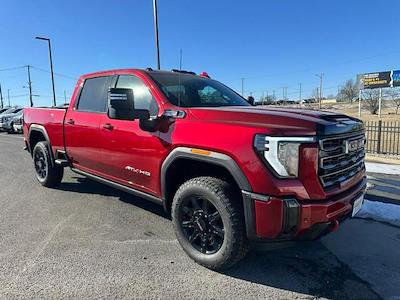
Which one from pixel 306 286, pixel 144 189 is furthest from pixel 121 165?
pixel 306 286

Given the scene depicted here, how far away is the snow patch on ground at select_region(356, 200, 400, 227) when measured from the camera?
4827 mm

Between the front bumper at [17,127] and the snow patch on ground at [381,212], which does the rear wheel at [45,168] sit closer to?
the snow patch on ground at [381,212]

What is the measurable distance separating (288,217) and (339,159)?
2.49 ft

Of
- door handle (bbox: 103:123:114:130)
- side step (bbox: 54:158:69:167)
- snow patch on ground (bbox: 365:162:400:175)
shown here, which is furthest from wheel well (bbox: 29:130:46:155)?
snow patch on ground (bbox: 365:162:400:175)

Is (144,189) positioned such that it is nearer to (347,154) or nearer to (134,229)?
(134,229)

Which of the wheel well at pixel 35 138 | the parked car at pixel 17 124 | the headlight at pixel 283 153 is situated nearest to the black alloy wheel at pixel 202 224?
the headlight at pixel 283 153

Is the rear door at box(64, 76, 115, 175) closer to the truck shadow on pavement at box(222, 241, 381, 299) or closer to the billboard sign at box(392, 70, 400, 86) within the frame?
the truck shadow on pavement at box(222, 241, 381, 299)

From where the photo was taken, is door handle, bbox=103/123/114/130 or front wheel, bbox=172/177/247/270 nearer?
front wheel, bbox=172/177/247/270

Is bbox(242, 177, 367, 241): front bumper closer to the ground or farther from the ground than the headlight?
closer to the ground

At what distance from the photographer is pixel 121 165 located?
449 centimetres

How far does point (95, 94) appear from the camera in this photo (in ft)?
17.2

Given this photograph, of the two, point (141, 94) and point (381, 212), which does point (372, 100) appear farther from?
point (141, 94)

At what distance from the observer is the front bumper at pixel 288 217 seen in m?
2.92

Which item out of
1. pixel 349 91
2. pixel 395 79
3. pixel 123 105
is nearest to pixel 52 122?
pixel 123 105
